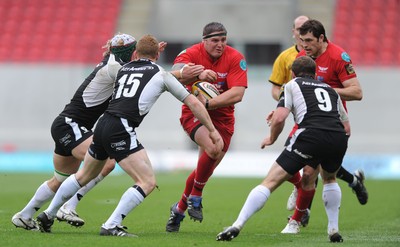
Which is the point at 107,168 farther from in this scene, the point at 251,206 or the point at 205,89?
the point at 251,206

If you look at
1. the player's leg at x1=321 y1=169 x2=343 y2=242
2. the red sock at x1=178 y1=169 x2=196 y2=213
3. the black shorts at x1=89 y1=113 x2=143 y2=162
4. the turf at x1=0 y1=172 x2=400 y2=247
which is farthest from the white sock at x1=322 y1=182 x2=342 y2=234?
the red sock at x1=178 y1=169 x2=196 y2=213

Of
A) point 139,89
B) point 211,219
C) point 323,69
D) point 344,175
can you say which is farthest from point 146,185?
point 344,175

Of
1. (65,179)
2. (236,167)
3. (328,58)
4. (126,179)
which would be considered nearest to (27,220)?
(65,179)

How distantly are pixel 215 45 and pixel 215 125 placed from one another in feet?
3.42

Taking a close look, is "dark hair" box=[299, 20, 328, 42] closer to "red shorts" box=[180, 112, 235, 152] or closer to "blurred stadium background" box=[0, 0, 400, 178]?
"red shorts" box=[180, 112, 235, 152]

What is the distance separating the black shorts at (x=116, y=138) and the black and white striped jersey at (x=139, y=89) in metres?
0.09

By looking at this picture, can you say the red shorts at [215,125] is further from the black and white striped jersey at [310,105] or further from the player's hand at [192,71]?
the black and white striped jersey at [310,105]

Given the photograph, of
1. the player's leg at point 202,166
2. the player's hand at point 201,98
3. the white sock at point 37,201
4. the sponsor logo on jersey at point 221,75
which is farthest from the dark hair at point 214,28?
the white sock at point 37,201

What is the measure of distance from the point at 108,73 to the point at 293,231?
2994mm

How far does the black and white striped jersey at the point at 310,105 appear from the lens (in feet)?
29.3

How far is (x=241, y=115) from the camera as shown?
25312 mm

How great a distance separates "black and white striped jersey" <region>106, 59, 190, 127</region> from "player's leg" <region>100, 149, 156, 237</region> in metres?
0.43

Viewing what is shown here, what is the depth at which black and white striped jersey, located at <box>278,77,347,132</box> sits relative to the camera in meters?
8.92

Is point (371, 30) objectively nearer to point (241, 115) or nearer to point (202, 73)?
point (241, 115)
